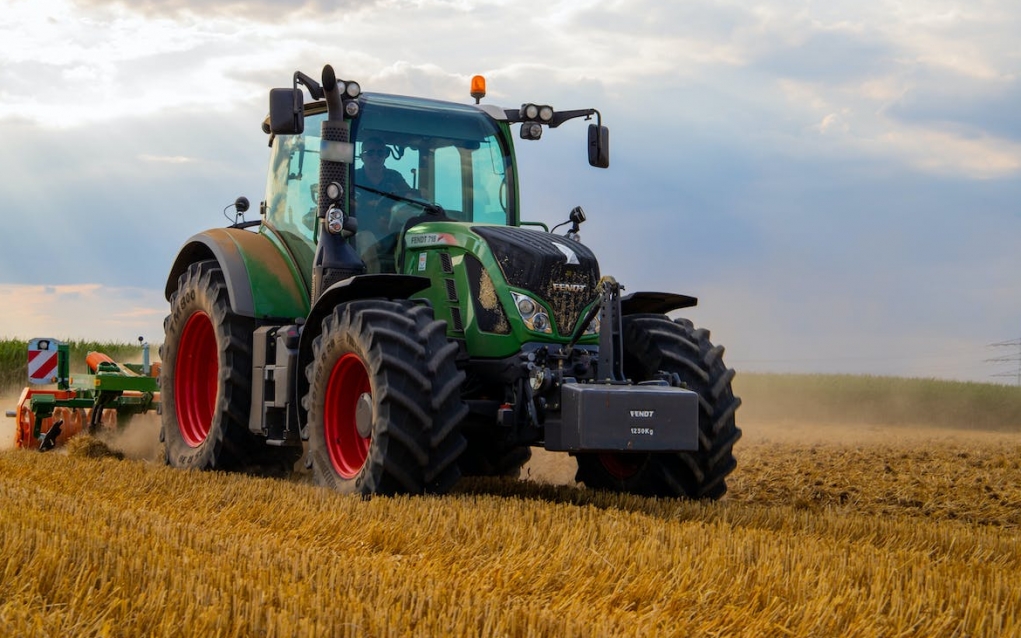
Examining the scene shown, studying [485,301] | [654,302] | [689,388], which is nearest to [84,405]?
[485,301]

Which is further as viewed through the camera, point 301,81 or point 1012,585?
point 301,81

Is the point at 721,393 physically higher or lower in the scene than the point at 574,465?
higher

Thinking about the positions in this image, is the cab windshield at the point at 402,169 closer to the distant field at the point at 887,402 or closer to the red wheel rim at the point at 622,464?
the red wheel rim at the point at 622,464

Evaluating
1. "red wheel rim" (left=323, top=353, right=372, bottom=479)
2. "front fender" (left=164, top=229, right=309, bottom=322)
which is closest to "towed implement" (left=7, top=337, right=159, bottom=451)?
"front fender" (left=164, top=229, right=309, bottom=322)

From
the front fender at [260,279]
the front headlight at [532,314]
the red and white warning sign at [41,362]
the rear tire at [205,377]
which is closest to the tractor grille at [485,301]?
the front headlight at [532,314]

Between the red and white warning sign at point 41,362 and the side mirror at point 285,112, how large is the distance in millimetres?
6641

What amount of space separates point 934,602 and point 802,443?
9938 millimetres

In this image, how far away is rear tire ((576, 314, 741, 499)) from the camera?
7.68 metres

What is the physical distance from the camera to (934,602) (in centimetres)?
450

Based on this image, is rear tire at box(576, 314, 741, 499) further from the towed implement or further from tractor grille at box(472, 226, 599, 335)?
the towed implement

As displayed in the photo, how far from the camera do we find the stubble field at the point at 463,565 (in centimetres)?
376

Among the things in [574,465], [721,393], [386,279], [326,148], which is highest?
[326,148]

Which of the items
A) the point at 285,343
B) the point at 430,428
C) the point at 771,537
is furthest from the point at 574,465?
the point at 771,537

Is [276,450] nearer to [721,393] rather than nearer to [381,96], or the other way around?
[381,96]
